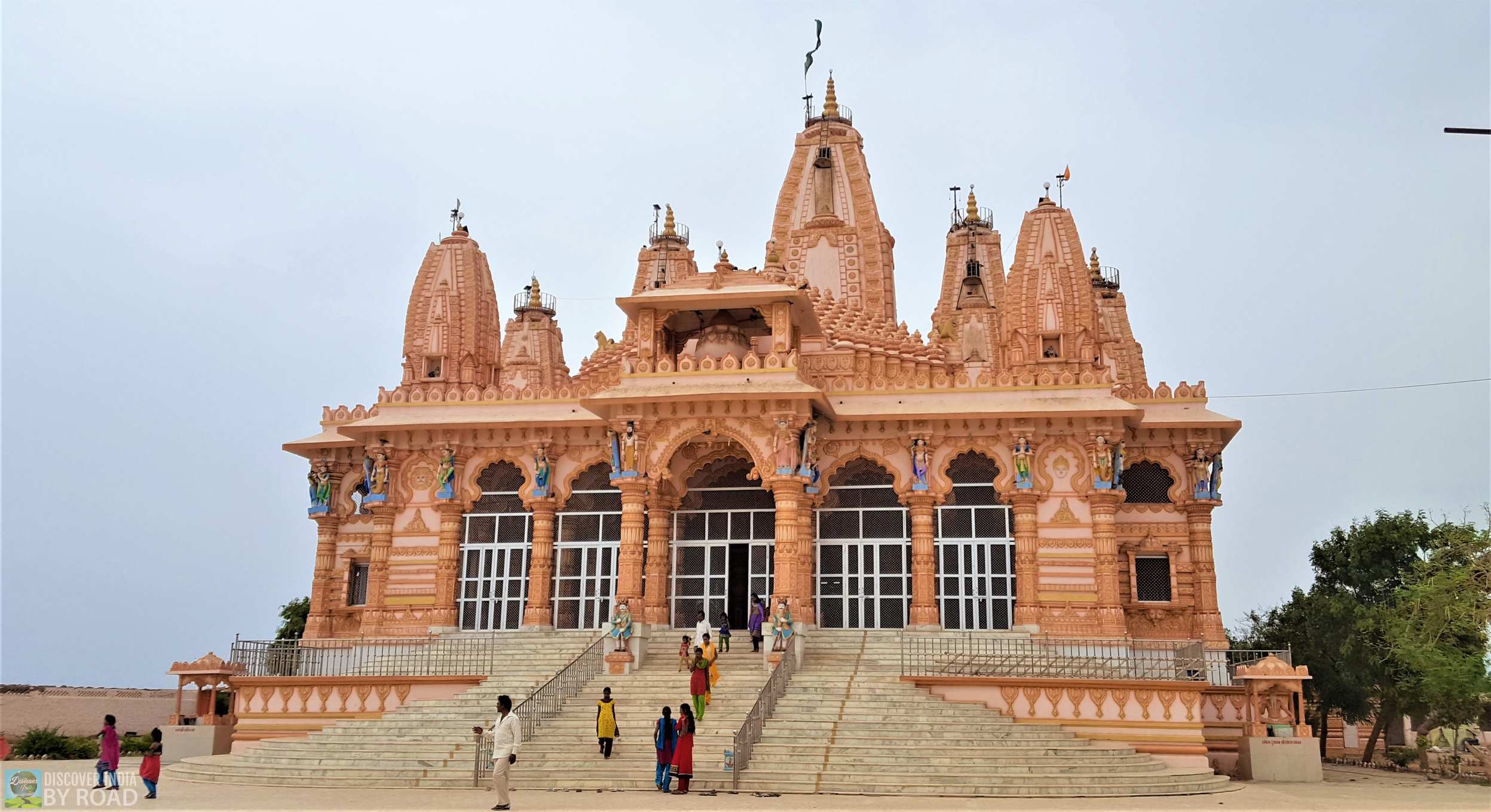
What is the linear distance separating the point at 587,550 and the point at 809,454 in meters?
5.88

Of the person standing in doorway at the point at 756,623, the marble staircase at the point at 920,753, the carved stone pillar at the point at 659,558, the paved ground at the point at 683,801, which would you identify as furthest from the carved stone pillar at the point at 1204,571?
the carved stone pillar at the point at 659,558

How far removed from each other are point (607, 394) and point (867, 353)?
6.17 m

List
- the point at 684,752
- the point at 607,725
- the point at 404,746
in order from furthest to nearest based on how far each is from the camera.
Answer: the point at 404,746
the point at 607,725
the point at 684,752

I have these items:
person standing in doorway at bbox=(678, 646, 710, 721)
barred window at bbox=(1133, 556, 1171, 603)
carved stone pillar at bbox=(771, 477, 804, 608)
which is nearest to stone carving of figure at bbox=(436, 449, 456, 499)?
carved stone pillar at bbox=(771, 477, 804, 608)

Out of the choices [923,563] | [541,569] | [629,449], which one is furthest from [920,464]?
[541,569]

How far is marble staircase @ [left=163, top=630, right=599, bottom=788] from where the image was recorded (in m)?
18.2

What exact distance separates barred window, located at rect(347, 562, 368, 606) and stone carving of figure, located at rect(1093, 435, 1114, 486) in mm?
16352

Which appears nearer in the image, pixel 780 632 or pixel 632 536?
pixel 780 632

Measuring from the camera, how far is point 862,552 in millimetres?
26266

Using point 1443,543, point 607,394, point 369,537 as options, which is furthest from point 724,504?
point 1443,543

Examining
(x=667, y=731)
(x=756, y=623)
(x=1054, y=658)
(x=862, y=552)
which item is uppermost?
(x=862, y=552)

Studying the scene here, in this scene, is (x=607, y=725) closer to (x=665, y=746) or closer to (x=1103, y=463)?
(x=665, y=746)

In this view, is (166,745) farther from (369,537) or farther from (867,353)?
(867,353)

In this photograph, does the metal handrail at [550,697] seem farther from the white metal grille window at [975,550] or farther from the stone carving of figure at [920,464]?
the white metal grille window at [975,550]
